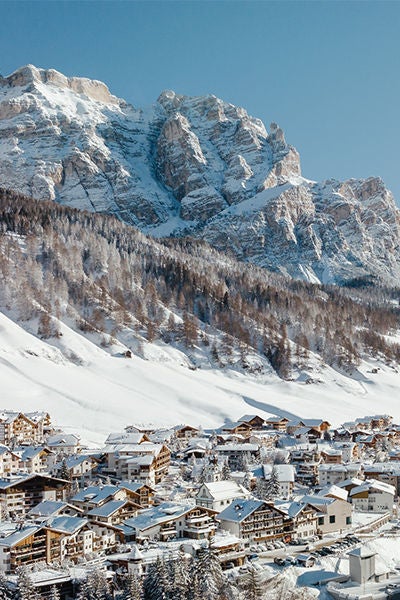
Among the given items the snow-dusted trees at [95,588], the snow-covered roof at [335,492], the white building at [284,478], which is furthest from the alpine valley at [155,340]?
the snow-dusted trees at [95,588]

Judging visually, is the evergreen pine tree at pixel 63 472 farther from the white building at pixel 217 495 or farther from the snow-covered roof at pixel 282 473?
the snow-covered roof at pixel 282 473

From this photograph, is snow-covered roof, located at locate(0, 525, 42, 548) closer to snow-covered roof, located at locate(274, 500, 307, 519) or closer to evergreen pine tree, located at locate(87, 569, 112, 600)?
evergreen pine tree, located at locate(87, 569, 112, 600)

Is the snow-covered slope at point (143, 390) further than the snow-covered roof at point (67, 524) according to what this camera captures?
Yes

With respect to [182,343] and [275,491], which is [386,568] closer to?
[275,491]

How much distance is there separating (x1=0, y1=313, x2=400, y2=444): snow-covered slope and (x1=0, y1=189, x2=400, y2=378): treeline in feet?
20.6

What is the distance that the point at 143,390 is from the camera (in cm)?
10031

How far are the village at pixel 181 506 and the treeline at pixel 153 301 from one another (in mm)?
45269

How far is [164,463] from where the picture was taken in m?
68.6

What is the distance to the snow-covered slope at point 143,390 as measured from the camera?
89.4 m

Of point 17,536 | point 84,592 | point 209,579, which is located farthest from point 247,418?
point 84,592

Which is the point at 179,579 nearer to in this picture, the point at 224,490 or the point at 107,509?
the point at 107,509

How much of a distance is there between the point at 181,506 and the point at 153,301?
92.6 meters

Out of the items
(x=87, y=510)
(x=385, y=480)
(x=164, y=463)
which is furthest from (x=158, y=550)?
(x=385, y=480)

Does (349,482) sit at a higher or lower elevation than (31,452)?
lower
